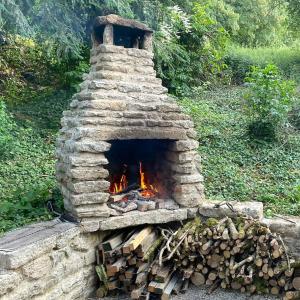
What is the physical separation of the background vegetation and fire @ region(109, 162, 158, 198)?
792 millimetres

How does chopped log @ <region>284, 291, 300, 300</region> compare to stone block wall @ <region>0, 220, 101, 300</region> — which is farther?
chopped log @ <region>284, 291, 300, 300</region>

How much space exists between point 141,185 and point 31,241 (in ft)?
6.95

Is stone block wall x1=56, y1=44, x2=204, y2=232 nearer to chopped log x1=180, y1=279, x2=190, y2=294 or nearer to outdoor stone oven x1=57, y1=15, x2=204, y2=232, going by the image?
outdoor stone oven x1=57, y1=15, x2=204, y2=232

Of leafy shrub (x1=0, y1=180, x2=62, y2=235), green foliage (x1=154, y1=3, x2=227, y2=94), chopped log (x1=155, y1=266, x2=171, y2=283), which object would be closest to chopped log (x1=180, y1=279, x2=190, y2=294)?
chopped log (x1=155, y1=266, x2=171, y2=283)

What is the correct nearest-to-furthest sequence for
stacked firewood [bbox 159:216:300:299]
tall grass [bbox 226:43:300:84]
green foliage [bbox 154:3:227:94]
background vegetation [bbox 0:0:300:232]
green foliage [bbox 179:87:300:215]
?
stacked firewood [bbox 159:216:300:299] → green foliage [bbox 179:87:300:215] → background vegetation [bbox 0:0:300:232] → green foliage [bbox 154:3:227:94] → tall grass [bbox 226:43:300:84]

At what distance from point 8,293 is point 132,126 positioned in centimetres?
235

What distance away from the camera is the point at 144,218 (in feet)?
17.2

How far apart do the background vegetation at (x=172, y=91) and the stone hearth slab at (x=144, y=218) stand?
894 millimetres

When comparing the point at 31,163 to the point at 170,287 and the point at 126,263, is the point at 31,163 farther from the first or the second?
the point at 170,287

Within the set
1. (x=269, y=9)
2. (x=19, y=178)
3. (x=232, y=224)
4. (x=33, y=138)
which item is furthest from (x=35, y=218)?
(x=269, y=9)

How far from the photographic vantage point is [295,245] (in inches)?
199

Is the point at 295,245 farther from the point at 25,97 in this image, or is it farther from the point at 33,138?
the point at 25,97

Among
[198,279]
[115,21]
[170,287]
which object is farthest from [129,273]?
[115,21]

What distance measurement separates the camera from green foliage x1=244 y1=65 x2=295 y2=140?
8.55 metres
